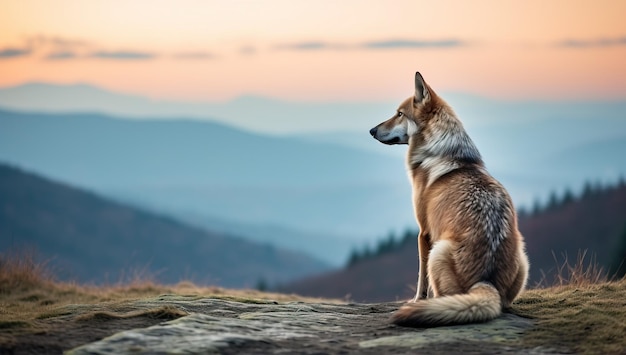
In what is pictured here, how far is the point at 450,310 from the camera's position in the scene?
29.0ft

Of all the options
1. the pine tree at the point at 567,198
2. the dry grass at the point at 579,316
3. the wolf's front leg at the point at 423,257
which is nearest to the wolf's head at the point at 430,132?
the wolf's front leg at the point at 423,257

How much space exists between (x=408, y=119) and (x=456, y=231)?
Answer: 2293 mm

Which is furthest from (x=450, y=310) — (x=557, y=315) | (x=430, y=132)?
(x=430, y=132)

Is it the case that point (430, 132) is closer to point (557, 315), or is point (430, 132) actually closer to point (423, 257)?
point (423, 257)

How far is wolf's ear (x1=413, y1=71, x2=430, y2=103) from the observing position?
11.1m

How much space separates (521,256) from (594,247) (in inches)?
2371

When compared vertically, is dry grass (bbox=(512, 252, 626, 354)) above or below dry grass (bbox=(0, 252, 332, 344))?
below

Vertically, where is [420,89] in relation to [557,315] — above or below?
above

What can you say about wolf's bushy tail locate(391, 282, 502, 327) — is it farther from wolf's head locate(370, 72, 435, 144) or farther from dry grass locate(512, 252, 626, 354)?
wolf's head locate(370, 72, 435, 144)

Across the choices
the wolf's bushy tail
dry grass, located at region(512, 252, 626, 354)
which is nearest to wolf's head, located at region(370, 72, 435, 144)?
dry grass, located at region(512, 252, 626, 354)

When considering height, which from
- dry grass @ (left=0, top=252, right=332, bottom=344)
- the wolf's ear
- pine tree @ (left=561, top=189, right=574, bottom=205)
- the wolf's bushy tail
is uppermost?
pine tree @ (left=561, top=189, right=574, bottom=205)

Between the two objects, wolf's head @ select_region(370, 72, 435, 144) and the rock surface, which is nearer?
the rock surface

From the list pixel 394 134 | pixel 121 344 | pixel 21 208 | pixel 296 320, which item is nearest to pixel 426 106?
pixel 394 134

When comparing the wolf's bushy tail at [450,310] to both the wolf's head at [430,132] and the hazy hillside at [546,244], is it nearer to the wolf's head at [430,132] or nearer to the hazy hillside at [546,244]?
the wolf's head at [430,132]
